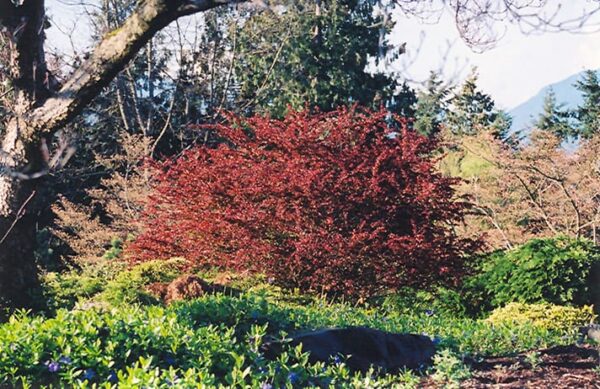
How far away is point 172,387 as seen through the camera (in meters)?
3.19

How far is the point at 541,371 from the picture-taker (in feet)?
14.7

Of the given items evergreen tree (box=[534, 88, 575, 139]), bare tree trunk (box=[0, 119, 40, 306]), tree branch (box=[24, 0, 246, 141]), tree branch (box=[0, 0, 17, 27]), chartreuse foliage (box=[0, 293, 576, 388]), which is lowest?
chartreuse foliage (box=[0, 293, 576, 388])

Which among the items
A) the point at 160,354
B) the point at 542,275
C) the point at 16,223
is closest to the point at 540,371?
the point at 160,354

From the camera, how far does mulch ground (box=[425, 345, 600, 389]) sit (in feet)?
13.6

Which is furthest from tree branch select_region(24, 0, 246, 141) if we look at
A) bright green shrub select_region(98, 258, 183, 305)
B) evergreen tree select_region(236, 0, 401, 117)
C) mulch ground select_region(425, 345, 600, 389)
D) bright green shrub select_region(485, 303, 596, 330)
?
evergreen tree select_region(236, 0, 401, 117)

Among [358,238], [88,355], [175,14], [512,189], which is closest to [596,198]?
[512,189]

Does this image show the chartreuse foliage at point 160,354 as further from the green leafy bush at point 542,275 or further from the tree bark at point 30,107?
the green leafy bush at point 542,275

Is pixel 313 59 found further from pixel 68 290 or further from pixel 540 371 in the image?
pixel 540 371

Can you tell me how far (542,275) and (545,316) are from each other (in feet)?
4.33

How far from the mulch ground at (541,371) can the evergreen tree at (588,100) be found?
22286mm

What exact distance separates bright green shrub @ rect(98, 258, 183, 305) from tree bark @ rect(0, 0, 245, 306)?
82 centimetres

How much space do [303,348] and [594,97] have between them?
2522 centimetres

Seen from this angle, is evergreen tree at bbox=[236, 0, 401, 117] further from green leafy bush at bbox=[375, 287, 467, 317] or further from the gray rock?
the gray rock

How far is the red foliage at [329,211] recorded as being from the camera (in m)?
8.89
